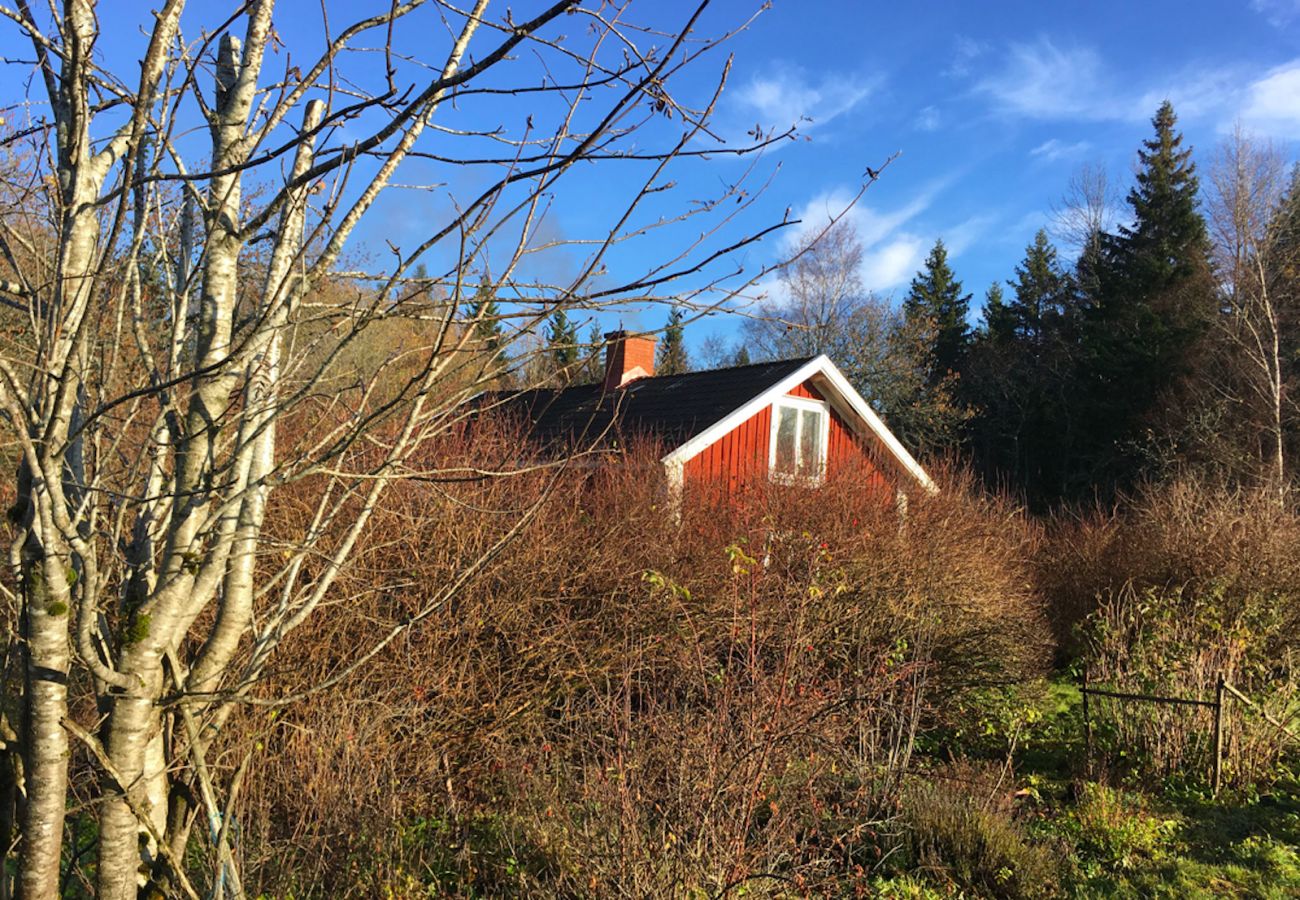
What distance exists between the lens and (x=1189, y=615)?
9.22 m

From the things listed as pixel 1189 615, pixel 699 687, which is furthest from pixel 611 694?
pixel 1189 615

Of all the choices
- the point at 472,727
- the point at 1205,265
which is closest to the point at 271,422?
the point at 472,727

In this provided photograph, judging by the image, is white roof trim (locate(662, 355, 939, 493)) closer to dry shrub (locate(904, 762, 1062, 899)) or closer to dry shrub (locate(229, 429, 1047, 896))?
dry shrub (locate(229, 429, 1047, 896))

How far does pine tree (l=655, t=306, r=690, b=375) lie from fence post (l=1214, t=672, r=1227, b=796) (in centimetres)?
488

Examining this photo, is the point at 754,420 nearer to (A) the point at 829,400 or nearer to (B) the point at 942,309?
(A) the point at 829,400

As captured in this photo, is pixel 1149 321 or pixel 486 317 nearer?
pixel 486 317

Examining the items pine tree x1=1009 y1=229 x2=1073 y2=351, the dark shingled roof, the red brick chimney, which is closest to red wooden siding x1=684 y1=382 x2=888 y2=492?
the dark shingled roof

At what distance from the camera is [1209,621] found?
29.4 ft

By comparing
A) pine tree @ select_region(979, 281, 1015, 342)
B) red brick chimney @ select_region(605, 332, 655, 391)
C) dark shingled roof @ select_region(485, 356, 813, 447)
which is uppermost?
pine tree @ select_region(979, 281, 1015, 342)

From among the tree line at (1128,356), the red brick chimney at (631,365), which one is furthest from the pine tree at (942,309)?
the red brick chimney at (631,365)

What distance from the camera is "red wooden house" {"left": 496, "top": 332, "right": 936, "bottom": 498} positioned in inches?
507

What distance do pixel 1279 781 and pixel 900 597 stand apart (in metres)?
3.29

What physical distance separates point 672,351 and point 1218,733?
8949mm

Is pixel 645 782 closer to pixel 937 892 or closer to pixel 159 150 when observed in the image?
pixel 937 892
